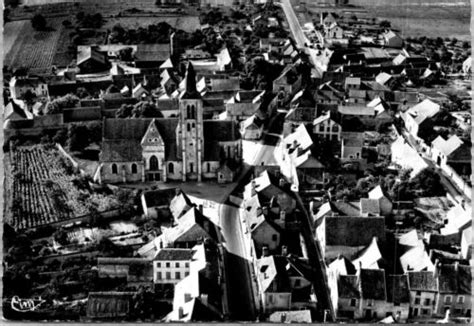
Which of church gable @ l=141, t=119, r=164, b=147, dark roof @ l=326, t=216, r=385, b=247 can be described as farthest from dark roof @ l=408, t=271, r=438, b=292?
church gable @ l=141, t=119, r=164, b=147

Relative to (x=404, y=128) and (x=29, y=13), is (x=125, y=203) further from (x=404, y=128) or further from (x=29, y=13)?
(x=29, y=13)

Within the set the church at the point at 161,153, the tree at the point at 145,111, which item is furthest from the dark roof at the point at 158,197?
the tree at the point at 145,111

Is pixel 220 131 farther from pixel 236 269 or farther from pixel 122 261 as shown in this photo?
pixel 122 261

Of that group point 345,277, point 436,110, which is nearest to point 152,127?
point 345,277

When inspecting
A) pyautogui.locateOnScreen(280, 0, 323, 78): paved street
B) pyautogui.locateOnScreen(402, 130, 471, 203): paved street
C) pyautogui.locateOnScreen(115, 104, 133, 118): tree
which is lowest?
pyautogui.locateOnScreen(402, 130, 471, 203): paved street

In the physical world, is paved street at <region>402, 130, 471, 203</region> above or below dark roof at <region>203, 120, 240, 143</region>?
below

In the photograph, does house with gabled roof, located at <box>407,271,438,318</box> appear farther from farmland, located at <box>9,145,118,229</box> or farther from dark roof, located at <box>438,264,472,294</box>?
farmland, located at <box>9,145,118,229</box>

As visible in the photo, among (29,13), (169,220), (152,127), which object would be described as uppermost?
(29,13)
